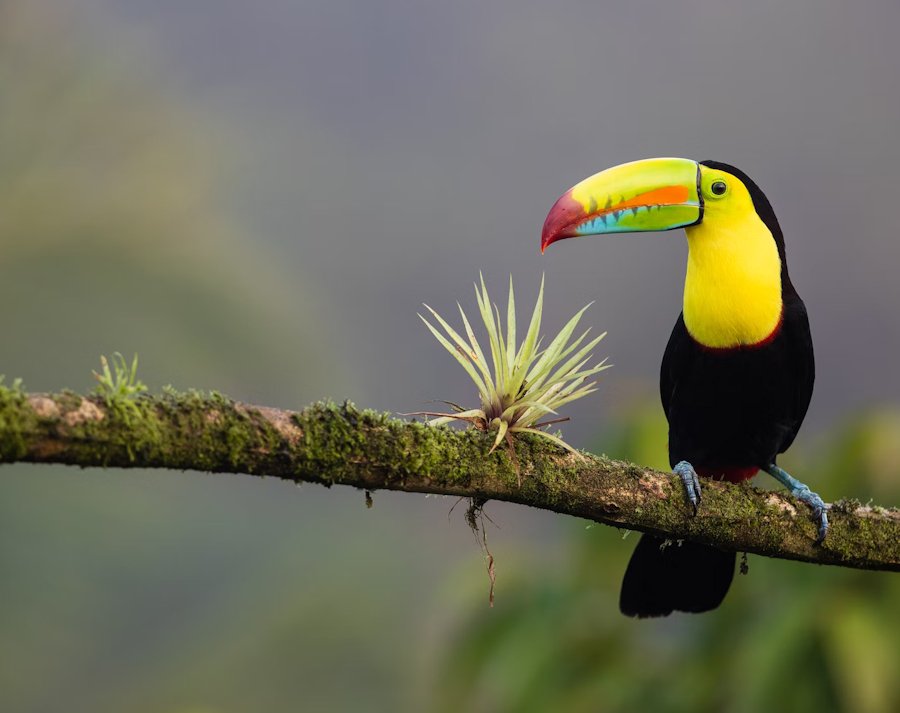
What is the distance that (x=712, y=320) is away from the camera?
335 centimetres

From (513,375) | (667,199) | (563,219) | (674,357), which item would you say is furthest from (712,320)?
(513,375)

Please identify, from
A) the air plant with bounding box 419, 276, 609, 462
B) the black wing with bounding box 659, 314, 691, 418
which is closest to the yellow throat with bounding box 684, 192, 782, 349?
the black wing with bounding box 659, 314, 691, 418

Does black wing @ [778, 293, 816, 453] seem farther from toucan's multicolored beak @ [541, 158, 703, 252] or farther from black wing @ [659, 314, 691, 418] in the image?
toucan's multicolored beak @ [541, 158, 703, 252]

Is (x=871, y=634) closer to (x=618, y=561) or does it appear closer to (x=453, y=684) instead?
(x=618, y=561)

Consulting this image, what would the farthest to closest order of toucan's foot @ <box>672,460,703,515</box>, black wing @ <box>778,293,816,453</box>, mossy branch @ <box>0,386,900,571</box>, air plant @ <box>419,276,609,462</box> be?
black wing @ <box>778,293,816,453</box>, toucan's foot @ <box>672,460,703,515</box>, air plant @ <box>419,276,609,462</box>, mossy branch @ <box>0,386,900,571</box>

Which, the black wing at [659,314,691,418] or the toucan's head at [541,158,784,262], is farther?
the black wing at [659,314,691,418]

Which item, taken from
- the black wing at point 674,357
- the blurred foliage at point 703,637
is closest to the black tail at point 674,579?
the black wing at point 674,357

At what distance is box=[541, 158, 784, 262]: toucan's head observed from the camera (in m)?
3.36

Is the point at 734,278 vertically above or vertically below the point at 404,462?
above

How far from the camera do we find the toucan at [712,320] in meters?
3.31

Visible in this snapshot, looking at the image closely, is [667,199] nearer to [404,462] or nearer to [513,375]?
[513,375]

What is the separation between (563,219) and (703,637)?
405cm

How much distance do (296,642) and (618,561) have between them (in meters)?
13.5

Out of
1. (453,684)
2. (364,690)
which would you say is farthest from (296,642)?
(453,684)
